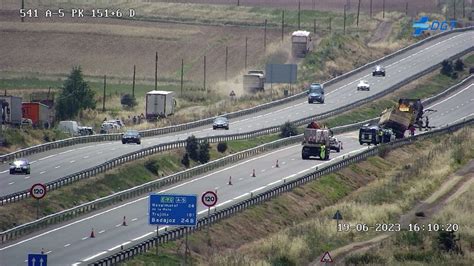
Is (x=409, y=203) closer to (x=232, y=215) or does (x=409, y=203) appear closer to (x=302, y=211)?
(x=302, y=211)

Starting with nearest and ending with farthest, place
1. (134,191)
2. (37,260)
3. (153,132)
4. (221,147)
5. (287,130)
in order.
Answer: (37,260)
(134,191)
(221,147)
(153,132)
(287,130)

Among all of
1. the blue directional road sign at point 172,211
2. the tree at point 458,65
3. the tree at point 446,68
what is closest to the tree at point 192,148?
the blue directional road sign at point 172,211

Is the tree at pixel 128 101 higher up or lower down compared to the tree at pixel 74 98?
lower down

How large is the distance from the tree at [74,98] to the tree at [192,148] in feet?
110

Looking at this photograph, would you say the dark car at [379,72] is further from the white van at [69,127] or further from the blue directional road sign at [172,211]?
the blue directional road sign at [172,211]

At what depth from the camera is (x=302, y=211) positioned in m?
100

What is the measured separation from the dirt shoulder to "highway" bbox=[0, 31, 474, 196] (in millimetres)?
21582

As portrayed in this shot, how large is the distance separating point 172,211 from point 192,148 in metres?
43.1

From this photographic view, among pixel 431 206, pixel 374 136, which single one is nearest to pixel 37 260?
pixel 431 206

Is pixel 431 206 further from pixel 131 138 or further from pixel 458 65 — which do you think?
pixel 458 65

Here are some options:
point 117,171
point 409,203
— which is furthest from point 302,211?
point 117,171

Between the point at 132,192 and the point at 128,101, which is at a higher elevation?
the point at 132,192

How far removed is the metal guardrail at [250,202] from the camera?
7338 cm

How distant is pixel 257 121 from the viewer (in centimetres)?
14712
